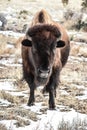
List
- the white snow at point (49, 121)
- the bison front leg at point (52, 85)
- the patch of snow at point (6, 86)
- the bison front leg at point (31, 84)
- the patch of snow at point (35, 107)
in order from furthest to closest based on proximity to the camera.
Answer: the patch of snow at point (6, 86)
the bison front leg at point (31, 84)
the bison front leg at point (52, 85)
the patch of snow at point (35, 107)
the white snow at point (49, 121)

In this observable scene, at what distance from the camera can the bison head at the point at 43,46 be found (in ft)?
25.2

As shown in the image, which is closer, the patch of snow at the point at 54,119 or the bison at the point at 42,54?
the patch of snow at the point at 54,119

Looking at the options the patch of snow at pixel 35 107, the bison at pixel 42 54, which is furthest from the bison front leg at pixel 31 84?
the patch of snow at pixel 35 107

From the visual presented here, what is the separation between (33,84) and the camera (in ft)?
30.1

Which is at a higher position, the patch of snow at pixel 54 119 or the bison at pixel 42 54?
the bison at pixel 42 54

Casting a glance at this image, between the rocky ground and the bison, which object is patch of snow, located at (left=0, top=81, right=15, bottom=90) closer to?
the rocky ground

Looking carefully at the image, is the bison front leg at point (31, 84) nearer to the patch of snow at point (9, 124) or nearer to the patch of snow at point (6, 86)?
the patch of snow at point (6, 86)

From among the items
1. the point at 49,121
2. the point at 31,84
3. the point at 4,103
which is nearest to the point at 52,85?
the point at 31,84

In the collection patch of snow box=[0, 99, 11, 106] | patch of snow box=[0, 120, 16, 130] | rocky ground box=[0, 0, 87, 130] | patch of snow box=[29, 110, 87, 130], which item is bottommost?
rocky ground box=[0, 0, 87, 130]

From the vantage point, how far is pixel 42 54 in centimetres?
780

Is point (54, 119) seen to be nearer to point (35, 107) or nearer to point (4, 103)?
point (35, 107)

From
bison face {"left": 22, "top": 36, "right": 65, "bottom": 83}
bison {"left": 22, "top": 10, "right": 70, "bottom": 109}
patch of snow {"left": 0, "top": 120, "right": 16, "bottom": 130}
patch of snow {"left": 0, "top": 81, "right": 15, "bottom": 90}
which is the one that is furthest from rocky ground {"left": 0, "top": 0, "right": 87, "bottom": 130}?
bison face {"left": 22, "top": 36, "right": 65, "bottom": 83}

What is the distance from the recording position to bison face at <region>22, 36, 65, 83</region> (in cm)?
765

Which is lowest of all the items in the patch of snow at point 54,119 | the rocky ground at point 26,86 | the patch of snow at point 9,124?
the rocky ground at point 26,86
